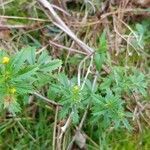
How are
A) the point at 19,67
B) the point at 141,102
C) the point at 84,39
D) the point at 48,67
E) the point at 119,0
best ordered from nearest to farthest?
the point at 19,67 → the point at 48,67 → the point at 141,102 → the point at 84,39 → the point at 119,0

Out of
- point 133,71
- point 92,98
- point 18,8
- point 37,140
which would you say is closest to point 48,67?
point 92,98

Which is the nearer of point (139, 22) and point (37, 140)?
point (37, 140)

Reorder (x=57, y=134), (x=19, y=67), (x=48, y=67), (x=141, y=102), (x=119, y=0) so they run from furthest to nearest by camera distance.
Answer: (x=119, y=0)
(x=141, y=102)
(x=57, y=134)
(x=48, y=67)
(x=19, y=67)

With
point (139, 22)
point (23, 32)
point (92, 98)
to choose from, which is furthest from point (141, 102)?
point (23, 32)

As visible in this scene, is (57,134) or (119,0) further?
(119,0)

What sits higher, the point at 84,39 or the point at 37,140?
the point at 84,39

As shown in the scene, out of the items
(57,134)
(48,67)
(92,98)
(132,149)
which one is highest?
(48,67)

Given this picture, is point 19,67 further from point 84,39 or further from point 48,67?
point 84,39

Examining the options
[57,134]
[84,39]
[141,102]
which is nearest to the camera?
[57,134]

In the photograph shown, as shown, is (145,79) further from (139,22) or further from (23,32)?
(23,32)
